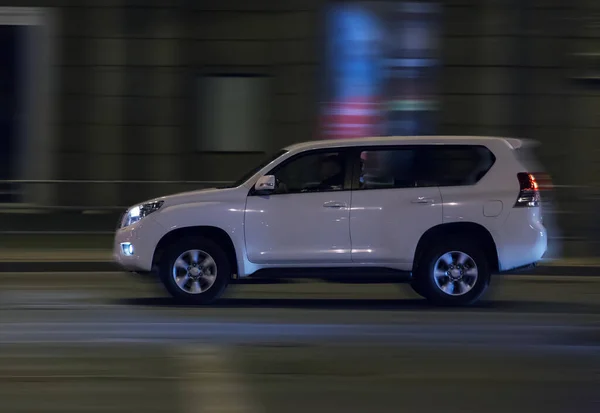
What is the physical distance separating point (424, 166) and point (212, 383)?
454 centimetres

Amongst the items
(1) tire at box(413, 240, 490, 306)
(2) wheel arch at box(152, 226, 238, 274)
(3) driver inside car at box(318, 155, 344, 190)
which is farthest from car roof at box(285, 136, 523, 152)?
(2) wheel arch at box(152, 226, 238, 274)

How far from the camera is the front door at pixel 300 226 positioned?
10.8 metres

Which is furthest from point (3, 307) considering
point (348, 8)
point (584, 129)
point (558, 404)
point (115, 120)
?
point (584, 129)

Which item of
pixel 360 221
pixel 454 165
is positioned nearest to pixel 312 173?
pixel 360 221

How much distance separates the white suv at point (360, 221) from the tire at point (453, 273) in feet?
0.03

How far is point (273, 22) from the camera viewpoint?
19.7 m

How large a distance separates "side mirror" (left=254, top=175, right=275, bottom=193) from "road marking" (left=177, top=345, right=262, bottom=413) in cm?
262

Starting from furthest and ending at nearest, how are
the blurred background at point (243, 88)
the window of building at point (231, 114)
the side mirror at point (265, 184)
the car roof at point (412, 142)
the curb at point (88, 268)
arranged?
the window of building at point (231, 114) < the blurred background at point (243, 88) < the curb at point (88, 268) < the car roof at point (412, 142) < the side mirror at point (265, 184)

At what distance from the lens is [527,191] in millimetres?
10836

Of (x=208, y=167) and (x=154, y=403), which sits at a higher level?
Result: (x=208, y=167)

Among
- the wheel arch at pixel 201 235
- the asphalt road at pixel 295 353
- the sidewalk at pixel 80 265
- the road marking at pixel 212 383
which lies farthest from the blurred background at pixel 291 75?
the road marking at pixel 212 383

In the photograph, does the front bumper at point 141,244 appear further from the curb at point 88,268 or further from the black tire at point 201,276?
the curb at point 88,268

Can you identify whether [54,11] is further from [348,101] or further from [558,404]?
[558,404]

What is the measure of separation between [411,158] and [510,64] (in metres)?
9.16
